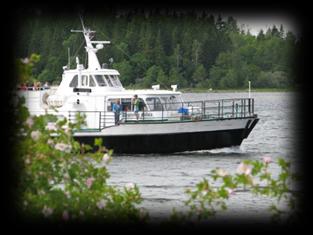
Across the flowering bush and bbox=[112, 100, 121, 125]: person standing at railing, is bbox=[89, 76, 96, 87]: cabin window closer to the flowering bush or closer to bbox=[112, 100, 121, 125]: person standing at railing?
bbox=[112, 100, 121, 125]: person standing at railing

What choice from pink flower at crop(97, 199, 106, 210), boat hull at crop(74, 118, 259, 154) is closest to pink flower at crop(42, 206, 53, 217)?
pink flower at crop(97, 199, 106, 210)

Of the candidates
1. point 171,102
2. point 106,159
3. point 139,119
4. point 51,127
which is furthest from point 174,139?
point 106,159

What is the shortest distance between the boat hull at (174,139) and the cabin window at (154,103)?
0.91 meters

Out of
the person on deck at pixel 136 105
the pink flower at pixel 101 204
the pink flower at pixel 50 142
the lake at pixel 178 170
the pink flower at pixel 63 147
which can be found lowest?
the lake at pixel 178 170

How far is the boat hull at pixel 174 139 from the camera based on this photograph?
29375mm

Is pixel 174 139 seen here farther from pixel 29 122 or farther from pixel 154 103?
pixel 29 122

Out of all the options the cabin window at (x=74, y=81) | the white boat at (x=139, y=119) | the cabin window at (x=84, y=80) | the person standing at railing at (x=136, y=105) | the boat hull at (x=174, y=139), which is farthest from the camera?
the cabin window at (x=74, y=81)

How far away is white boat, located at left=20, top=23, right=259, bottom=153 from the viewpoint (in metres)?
29.2

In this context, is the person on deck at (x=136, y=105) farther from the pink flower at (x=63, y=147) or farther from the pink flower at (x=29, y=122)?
the pink flower at (x=29, y=122)

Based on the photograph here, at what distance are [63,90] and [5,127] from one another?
26478mm

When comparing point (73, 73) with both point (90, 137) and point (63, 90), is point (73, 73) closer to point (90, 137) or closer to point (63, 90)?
point (63, 90)

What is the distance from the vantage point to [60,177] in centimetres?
562

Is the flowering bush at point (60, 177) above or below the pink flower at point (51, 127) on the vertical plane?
below

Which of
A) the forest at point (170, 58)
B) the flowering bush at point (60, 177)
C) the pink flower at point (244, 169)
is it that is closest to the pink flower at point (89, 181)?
the flowering bush at point (60, 177)
